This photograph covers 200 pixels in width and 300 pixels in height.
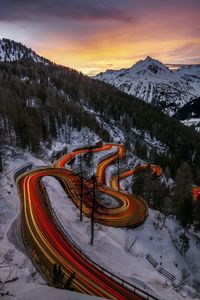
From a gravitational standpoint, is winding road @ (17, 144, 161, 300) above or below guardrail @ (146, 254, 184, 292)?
above

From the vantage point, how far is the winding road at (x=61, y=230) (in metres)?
29.0

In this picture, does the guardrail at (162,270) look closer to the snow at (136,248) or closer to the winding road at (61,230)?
the snow at (136,248)

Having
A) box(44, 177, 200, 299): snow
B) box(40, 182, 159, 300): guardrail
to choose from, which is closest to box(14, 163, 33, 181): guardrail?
box(44, 177, 200, 299): snow

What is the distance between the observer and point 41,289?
50.6 ft

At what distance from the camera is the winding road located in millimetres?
29016

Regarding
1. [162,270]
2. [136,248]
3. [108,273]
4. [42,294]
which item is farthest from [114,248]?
[42,294]

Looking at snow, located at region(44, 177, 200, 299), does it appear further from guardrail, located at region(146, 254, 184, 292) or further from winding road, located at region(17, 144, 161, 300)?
winding road, located at region(17, 144, 161, 300)

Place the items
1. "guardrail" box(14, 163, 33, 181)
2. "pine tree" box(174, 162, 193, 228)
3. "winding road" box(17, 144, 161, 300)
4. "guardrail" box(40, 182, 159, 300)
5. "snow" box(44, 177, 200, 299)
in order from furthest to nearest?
"pine tree" box(174, 162, 193, 228) → "guardrail" box(14, 163, 33, 181) → "snow" box(44, 177, 200, 299) → "winding road" box(17, 144, 161, 300) → "guardrail" box(40, 182, 159, 300)

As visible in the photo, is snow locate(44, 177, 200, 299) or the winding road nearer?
the winding road

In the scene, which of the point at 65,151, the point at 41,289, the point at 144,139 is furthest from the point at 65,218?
the point at 144,139

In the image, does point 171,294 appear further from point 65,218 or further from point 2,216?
point 2,216

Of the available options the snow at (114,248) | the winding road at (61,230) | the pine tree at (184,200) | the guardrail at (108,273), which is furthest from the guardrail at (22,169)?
the pine tree at (184,200)

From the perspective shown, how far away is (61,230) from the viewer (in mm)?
39844

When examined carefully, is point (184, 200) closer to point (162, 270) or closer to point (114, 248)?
point (162, 270)
